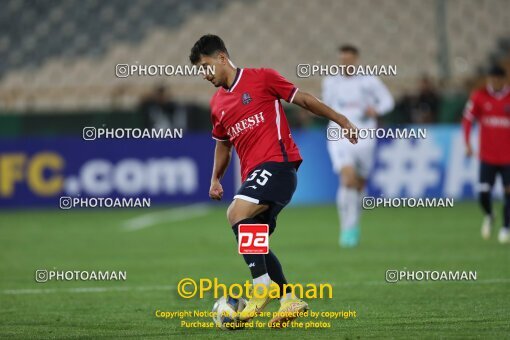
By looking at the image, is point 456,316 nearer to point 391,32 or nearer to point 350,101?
point 350,101

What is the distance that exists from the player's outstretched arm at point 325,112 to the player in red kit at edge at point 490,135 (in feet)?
22.9

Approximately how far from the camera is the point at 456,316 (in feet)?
24.4

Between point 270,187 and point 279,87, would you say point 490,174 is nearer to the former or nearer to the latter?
point 279,87

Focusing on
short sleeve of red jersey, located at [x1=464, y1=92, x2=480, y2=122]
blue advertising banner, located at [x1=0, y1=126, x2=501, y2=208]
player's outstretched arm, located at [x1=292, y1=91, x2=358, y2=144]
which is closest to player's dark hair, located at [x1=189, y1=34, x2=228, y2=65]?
player's outstretched arm, located at [x1=292, y1=91, x2=358, y2=144]

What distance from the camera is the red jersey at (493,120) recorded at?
1395 centimetres

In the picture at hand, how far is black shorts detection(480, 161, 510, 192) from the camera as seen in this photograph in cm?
1402

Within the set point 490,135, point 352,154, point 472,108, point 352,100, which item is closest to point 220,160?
point 352,100

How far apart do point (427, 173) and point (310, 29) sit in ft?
21.5

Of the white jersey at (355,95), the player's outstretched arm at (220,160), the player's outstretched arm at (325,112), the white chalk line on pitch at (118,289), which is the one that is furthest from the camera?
the white jersey at (355,95)

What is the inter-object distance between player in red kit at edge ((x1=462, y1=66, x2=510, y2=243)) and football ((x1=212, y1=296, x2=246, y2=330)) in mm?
7303

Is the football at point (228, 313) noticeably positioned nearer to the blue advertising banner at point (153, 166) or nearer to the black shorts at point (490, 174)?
the black shorts at point (490, 174)

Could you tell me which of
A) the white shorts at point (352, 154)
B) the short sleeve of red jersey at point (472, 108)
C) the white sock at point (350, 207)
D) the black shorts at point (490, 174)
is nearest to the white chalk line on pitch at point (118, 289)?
the white sock at point (350, 207)

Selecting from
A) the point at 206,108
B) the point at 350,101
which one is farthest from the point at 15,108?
the point at 350,101

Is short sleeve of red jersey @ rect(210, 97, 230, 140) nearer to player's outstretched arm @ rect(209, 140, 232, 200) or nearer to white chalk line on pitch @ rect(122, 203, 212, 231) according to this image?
player's outstretched arm @ rect(209, 140, 232, 200)
